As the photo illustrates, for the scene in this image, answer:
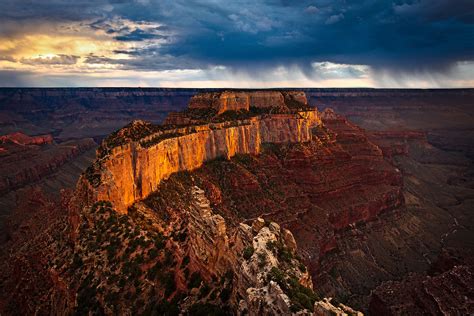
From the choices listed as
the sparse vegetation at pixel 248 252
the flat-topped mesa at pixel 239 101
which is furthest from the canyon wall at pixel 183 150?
the sparse vegetation at pixel 248 252

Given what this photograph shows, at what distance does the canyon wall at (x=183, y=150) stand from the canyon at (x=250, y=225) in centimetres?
32

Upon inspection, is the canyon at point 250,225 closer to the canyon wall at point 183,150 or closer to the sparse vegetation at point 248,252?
the sparse vegetation at point 248,252

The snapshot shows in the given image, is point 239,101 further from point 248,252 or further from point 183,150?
point 248,252

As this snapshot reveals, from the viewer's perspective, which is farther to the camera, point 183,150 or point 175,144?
point 183,150

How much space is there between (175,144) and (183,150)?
3154 millimetres

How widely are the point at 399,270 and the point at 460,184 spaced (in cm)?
8302

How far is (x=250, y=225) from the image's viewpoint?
50938mm

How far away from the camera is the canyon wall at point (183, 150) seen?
4956 centimetres

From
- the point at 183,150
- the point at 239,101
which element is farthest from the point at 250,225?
the point at 239,101

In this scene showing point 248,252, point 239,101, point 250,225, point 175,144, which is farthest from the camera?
point 239,101

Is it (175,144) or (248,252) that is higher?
(248,252)

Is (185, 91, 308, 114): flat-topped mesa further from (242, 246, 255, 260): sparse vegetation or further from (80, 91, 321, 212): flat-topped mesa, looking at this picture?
(242, 246, 255, 260): sparse vegetation

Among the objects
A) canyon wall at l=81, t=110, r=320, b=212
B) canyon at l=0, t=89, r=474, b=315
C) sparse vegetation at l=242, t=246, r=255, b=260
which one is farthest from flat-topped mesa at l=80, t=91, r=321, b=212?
sparse vegetation at l=242, t=246, r=255, b=260

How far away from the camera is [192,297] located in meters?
27.3
